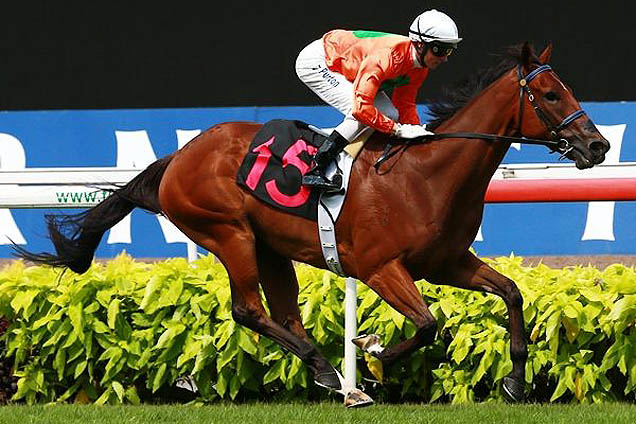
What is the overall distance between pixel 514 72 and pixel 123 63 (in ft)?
16.1

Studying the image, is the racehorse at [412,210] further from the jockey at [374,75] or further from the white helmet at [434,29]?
the white helmet at [434,29]

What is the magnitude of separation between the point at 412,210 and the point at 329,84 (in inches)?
30.4

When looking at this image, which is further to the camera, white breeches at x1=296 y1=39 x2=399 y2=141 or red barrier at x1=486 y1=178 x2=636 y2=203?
red barrier at x1=486 y1=178 x2=636 y2=203

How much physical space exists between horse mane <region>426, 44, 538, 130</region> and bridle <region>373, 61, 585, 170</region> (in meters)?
0.10

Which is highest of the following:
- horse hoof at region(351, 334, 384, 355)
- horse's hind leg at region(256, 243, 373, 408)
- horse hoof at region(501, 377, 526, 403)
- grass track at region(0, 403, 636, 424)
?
horse's hind leg at region(256, 243, 373, 408)

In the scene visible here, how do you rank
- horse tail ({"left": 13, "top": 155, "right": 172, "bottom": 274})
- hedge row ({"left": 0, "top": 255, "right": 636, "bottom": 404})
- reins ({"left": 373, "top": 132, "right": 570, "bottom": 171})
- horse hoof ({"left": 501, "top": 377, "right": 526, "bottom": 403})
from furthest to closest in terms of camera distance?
horse tail ({"left": 13, "top": 155, "right": 172, "bottom": 274})
hedge row ({"left": 0, "top": 255, "right": 636, "bottom": 404})
horse hoof ({"left": 501, "top": 377, "right": 526, "bottom": 403})
reins ({"left": 373, "top": 132, "right": 570, "bottom": 171})

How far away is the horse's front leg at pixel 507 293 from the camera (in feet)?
18.3

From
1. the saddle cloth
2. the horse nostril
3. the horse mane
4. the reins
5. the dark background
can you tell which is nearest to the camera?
the horse nostril

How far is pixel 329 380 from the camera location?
571 cm

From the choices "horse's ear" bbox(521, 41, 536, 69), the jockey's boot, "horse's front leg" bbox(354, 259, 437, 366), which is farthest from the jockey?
"horse's front leg" bbox(354, 259, 437, 366)

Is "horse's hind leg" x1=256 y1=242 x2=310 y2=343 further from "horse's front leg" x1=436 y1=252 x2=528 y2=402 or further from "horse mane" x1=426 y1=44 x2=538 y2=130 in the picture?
"horse mane" x1=426 y1=44 x2=538 y2=130

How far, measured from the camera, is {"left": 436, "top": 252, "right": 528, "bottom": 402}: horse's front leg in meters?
5.59

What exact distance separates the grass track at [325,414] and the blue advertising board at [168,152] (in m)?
3.24

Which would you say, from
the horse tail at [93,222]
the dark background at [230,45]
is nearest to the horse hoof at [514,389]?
the horse tail at [93,222]
